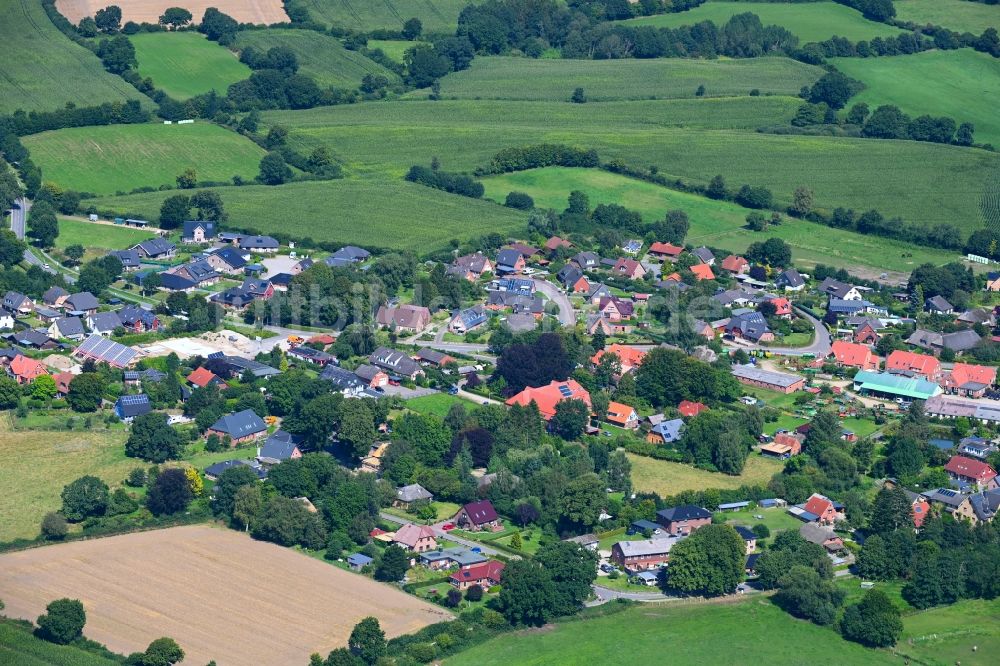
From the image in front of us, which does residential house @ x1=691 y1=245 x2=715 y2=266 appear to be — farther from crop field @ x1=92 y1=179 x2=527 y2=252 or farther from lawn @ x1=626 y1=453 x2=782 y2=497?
lawn @ x1=626 y1=453 x2=782 y2=497

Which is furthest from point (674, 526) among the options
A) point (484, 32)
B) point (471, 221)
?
point (484, 32)

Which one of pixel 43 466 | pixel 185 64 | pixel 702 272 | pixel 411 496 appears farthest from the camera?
pixel 185 64

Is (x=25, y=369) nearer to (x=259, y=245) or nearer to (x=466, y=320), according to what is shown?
(x=466, y=320)

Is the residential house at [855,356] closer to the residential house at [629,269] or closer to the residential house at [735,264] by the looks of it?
the residential house at [735,264]

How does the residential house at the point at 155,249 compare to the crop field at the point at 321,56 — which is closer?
the residential house at the point at 155,249

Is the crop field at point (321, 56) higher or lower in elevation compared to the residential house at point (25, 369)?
higher

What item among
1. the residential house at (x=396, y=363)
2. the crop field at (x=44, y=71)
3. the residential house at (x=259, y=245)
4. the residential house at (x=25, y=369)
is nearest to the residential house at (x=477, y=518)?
the residential house at (x=396, y=363)

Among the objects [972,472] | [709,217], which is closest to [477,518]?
[972,472]
